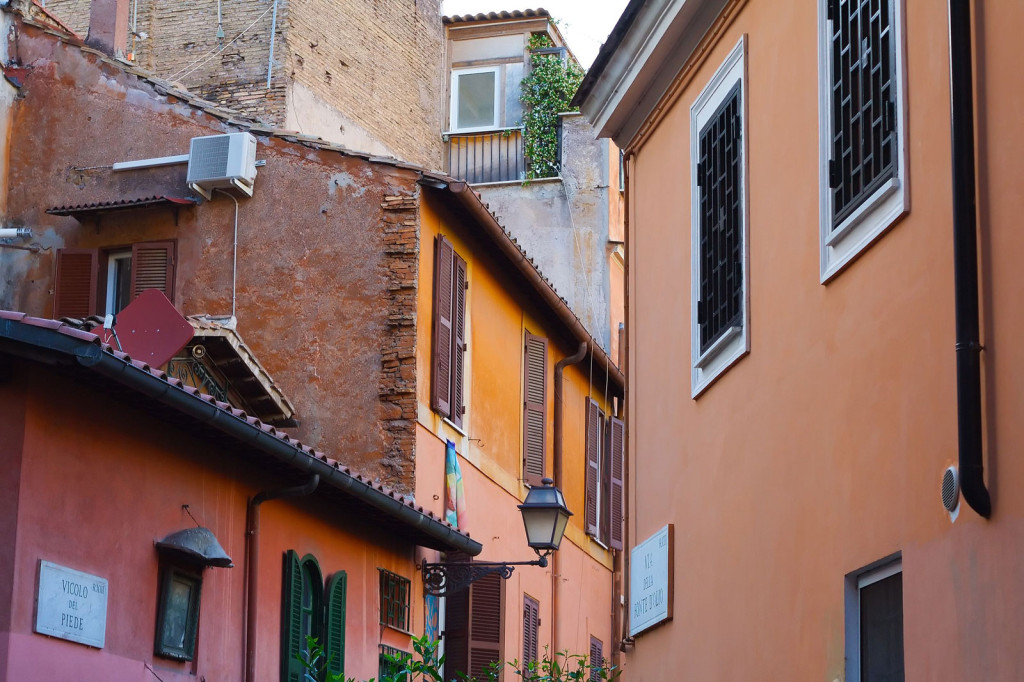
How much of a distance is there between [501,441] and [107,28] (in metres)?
6.21

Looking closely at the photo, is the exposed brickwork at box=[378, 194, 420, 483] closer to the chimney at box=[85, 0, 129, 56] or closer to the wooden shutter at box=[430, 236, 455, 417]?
the wooden shutter at box=[430, 236, 455, 417]

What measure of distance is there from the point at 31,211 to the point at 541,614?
7.36m

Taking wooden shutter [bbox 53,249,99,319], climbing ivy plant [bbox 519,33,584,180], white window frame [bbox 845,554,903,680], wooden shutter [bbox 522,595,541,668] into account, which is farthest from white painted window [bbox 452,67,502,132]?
white window frame [bbox 845,554,903,680]

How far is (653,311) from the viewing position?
9281 mm

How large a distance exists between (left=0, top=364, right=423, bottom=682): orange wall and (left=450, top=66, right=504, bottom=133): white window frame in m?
14.1

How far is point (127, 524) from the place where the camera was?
31.8 feet

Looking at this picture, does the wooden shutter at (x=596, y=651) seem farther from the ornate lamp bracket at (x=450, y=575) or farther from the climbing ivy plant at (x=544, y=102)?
the climbing ivy plant at (x=544, y=102)

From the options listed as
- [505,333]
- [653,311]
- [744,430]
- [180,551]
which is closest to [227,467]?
[180,551]

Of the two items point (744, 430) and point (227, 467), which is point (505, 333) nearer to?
point (227, 467)

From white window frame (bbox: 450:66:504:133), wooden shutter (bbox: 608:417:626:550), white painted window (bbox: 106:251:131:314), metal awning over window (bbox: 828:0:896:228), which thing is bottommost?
metal awning over window (bbox: 828:0:896:228)

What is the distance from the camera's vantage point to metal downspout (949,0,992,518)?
16.3 ft

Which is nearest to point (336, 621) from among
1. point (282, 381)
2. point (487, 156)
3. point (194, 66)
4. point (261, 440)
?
point (261, 440)

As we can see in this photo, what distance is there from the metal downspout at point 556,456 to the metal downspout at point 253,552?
26.8 feet

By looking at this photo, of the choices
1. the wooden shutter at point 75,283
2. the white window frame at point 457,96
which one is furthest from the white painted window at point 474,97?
the wooden shutter at point 75,283
